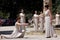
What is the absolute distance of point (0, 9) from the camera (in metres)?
49.9

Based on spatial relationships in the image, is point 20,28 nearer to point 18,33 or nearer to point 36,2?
point 18,33

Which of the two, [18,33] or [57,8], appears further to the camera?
[57,8]

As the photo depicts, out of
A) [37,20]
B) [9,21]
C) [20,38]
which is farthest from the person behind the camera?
[9,21]

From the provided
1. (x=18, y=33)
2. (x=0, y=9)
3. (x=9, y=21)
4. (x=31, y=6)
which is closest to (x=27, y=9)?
(x=31, y=6)

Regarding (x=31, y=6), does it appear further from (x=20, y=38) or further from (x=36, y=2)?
(x=20, y=38)

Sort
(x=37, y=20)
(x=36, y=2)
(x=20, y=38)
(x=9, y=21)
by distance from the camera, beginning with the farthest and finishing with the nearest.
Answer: (x=36, y=2) → (x=9, y=21) → (x=37, y=20) → (x=20, y=38)

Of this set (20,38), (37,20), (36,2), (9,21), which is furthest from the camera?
(36,2)

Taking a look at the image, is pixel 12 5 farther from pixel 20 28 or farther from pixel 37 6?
pixel 20 28

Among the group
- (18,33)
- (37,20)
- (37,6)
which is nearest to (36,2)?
(37,6)

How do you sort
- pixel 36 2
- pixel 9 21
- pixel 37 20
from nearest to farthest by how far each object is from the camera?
pixel 37 20 < pixel 9 21 < pixel 36 2

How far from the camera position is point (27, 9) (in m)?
49.3

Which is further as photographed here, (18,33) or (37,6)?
(37,6)

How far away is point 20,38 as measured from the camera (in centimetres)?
1680

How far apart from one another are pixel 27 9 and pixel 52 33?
107 feet
